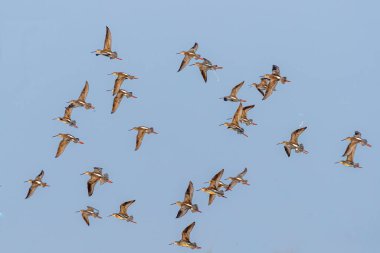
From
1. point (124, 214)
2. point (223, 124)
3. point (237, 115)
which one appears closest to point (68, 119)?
point (124, 214)

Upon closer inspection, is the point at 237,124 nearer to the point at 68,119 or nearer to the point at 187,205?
the point at 187,205

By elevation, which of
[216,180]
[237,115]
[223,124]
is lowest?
[216,180]

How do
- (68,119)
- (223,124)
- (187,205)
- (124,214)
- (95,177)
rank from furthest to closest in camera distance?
(68,119), (95,177), (223,124), (124,214), (187,205)

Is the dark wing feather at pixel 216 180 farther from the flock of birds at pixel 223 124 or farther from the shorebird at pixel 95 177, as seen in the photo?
the shorebird at pixel 95 177

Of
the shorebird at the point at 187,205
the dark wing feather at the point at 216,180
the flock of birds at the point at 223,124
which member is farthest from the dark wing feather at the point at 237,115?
the shorebird at the point at 187,205

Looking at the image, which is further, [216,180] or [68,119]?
[68,119]

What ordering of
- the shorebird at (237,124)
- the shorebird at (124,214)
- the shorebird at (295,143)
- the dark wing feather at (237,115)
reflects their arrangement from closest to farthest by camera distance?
the shorebird at (124,214), the shorebird at (295,143), the shorebird at (237,124), the dark wing feather at (237,115)

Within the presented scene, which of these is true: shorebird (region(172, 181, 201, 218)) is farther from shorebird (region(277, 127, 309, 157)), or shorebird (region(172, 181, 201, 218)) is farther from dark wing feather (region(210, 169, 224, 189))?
shorebird (region(277, 127, 309, 157))

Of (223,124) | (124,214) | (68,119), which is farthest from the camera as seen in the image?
(68,119)

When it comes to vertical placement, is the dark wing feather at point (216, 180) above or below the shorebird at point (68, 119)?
below

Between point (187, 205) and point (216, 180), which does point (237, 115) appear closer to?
point (216, 180)

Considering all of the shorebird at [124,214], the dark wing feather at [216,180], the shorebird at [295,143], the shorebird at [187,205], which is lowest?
the shorebird at [124,214]

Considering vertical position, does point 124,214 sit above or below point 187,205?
below

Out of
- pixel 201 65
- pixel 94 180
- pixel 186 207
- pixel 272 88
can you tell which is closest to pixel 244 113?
pixel 272 88
